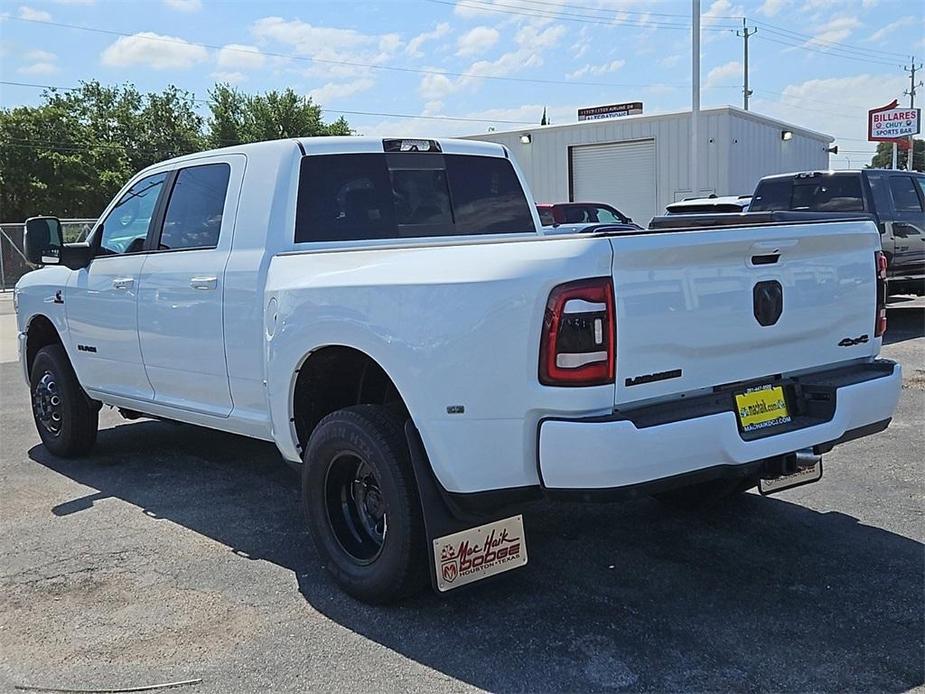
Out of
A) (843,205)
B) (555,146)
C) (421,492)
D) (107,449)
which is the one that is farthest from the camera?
(555,146)

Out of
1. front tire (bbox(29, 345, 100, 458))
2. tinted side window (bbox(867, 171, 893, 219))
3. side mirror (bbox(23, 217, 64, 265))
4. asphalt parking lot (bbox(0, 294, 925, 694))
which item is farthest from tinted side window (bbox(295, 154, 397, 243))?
tinted side window (bbox(867, 171, 893, 219))

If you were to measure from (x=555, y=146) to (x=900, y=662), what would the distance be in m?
25.5

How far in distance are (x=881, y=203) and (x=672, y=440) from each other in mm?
10644

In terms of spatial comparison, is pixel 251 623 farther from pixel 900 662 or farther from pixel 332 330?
pixel 900 662

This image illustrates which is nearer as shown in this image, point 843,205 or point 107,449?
point 107,449

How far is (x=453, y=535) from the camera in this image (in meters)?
3.47

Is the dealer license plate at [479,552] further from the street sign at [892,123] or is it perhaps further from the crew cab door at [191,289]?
the street sign at [892,123]

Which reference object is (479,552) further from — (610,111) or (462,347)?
(610,111)

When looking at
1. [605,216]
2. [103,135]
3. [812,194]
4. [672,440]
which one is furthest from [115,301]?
[103,135]

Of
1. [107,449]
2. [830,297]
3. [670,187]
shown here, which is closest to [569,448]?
[830,297]

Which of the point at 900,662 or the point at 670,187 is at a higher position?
the point at 670,187

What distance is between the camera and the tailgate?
316 cm

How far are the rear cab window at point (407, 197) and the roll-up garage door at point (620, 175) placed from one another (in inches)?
849

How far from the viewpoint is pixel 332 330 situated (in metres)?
3.77
